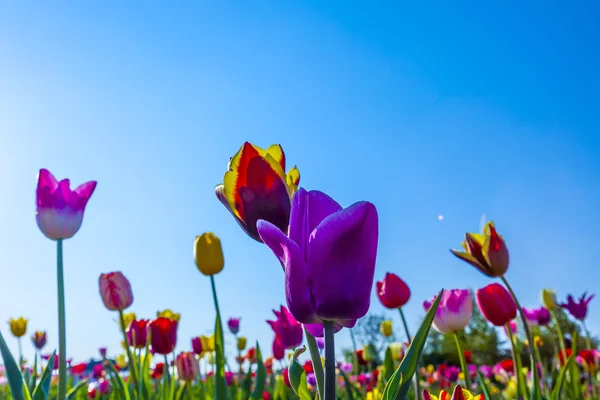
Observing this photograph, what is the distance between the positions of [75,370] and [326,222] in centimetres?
631

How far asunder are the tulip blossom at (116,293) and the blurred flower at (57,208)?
33.7 inches

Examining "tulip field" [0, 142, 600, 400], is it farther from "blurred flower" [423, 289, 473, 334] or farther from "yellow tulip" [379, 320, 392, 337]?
"yellow tulip" [379, 320, 392, 337]

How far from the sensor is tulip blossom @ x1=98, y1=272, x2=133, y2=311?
2.38 meters

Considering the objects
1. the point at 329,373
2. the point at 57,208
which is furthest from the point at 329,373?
the point at 57,208

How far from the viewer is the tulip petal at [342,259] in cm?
65

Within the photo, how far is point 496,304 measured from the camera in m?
2.04

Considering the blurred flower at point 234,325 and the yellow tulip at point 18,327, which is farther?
the yellow tulip at point 18,327

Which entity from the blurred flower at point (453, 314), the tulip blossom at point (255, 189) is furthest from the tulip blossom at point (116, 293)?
the tulip blossom at point (255, 189)

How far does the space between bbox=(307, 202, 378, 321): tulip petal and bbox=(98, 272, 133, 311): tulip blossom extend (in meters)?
1.93

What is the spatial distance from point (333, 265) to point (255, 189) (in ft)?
0.72

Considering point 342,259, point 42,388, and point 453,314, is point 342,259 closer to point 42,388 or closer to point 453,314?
point 42,388

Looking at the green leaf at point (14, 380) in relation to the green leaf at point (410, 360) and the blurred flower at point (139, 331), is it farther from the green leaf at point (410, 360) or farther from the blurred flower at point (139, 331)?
the blurred flower at point (139, 331)

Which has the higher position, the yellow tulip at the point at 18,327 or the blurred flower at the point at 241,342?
the yellow tulip at the point at 18,327

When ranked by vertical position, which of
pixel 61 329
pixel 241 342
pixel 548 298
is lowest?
pixel 241 342
